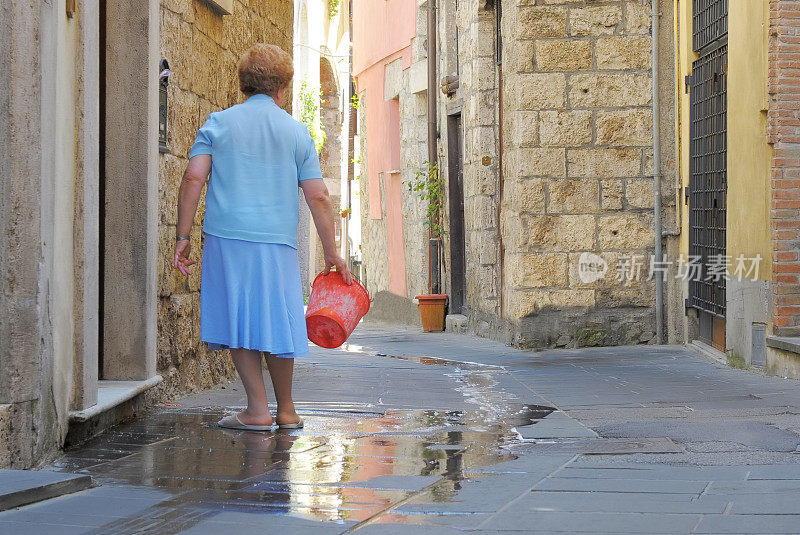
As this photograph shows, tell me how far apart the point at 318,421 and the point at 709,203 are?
5153 mm

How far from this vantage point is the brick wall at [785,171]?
7711 millimetres

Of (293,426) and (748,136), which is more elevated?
(748,136)

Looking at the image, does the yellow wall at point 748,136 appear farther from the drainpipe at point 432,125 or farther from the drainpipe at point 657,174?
the drainpipe at point 432,125

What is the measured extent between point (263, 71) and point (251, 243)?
2.42 ft

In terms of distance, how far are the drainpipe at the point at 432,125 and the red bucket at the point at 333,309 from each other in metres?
10.2

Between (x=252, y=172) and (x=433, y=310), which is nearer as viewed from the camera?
(x=252, y=172)

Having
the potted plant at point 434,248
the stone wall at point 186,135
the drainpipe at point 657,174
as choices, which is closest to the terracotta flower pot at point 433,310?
the potted plant at point 434,248

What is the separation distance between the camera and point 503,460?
14.2 ft

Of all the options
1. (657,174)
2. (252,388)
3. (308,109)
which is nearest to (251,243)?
(252,388)

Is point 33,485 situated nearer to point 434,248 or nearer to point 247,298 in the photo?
point 247,298

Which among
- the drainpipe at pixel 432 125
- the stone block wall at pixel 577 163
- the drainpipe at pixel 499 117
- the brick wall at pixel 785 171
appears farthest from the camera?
the drainpipe at pixel 432 125

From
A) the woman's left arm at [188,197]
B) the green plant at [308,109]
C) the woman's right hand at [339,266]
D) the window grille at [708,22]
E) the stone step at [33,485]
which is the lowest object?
the stone step at [33,485]

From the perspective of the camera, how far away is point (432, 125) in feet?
51.2

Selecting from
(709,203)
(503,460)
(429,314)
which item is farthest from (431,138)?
(503,460)
